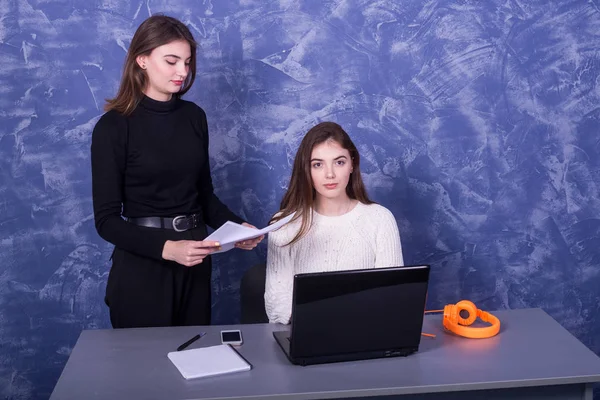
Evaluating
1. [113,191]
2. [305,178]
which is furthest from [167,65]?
[305,178]

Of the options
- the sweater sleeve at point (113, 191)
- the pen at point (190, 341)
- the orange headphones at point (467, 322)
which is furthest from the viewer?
the sweater sleeve at point (113, 191)

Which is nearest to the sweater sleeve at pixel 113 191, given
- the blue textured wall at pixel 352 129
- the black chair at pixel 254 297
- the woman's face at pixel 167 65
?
the woman's face at pixel 167 65

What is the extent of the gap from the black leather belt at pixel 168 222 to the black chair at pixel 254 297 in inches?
12.3

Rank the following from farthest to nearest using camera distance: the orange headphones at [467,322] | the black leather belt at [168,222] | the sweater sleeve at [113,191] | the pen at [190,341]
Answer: the black leather belt at [168,222], the sweater sleeve at [113,191], the orange headphones at [467,322], the pen at [190,341]

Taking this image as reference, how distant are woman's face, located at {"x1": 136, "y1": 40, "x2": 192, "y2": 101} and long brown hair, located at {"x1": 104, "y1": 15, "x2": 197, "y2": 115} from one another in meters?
0.02

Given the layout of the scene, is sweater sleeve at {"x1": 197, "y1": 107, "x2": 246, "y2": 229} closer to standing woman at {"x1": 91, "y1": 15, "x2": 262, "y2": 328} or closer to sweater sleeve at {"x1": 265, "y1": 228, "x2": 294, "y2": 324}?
standing woman at {"x1": 91, "y1": 15, "x2": 262, "y2": 328}

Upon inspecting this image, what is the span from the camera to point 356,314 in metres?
2.06

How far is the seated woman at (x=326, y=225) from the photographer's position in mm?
2660

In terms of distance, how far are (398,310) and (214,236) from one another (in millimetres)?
594

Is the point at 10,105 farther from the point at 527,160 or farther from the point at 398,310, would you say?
the point at 527,160

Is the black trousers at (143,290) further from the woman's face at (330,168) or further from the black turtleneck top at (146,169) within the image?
the woman's face at (330,168)

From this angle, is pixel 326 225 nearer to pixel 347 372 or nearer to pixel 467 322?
pixel 467 322

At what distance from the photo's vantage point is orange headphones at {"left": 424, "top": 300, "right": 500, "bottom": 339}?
2324mm

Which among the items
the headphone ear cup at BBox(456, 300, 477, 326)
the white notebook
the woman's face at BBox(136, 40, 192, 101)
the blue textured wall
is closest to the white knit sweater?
the headphone ear cup at BBox(456, 300, 477, 326)
